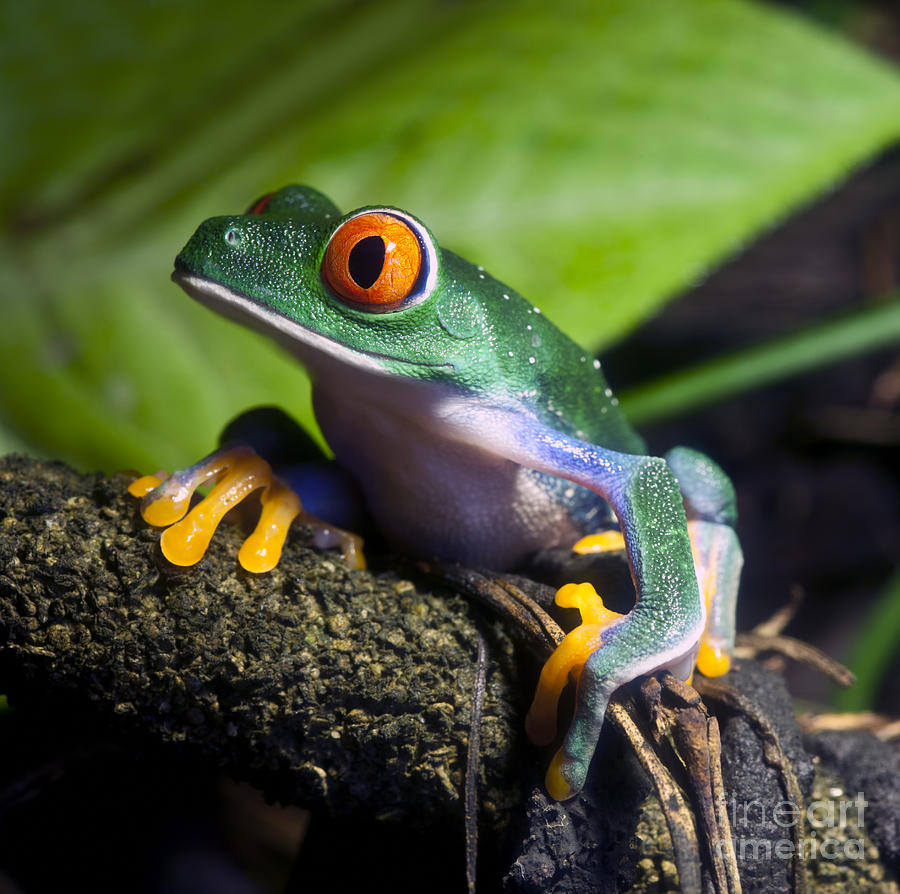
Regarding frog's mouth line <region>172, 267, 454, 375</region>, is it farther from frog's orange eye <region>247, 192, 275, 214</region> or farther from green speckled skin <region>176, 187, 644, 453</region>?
frog's orange eye <region>247, 192, 275, 214</region>

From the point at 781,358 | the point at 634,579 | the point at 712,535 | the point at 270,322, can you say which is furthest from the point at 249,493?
the point at 781,358

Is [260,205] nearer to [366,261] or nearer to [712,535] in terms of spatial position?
[366,261]


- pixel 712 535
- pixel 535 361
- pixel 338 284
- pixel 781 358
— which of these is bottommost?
pixel 781 358

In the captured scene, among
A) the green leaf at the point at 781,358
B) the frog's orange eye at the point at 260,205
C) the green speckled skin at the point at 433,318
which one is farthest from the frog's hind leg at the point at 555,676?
the green leaf at the point at 781,358

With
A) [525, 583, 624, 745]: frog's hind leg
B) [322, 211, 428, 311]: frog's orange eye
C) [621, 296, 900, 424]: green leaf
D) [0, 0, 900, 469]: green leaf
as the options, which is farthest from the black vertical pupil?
[621, 296, 900, 424]: green leaf

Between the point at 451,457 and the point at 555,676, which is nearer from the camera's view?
the point at 555,676

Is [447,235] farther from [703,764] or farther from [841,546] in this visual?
[841,546]

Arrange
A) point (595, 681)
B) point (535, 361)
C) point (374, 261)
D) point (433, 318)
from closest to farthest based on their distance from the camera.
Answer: point (595, 681)
point (374, 261)
point (433, 318)
point (535, 361)

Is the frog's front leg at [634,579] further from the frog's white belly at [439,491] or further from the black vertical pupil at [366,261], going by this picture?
the black vertical pupil at [366,261]
